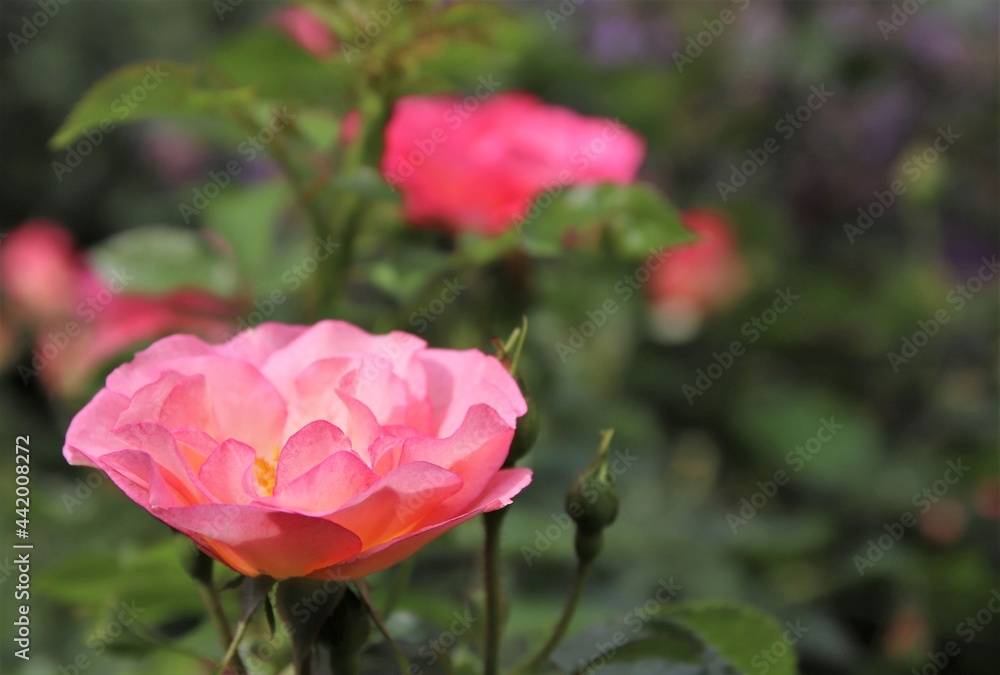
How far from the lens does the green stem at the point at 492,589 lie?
1.61 feet

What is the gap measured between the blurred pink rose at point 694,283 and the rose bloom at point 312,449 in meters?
0.99

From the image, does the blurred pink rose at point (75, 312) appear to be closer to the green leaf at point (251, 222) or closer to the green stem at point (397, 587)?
the green leaf at point (251, 222)

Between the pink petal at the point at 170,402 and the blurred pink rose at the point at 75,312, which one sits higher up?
the pink petal at the point at 170,402

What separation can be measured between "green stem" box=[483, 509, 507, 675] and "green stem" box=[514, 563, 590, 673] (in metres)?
0.03

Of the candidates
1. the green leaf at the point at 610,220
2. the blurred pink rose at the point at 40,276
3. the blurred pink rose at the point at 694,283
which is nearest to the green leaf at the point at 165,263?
the green leaf at the point at 610,220

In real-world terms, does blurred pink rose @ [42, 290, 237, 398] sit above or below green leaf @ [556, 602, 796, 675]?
below

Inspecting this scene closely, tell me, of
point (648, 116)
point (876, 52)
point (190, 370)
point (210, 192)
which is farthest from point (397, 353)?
point (876, 52)

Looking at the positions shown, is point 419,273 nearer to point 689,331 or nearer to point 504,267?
point 504,267

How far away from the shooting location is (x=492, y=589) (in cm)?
49

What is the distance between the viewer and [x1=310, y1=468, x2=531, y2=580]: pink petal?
1.25ft

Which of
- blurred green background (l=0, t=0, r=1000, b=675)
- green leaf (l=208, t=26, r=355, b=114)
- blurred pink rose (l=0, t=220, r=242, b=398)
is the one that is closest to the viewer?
green leaf (l=208, t=26, r=355, b=114)

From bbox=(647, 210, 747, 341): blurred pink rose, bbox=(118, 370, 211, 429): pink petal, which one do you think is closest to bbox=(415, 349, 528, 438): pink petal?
bbox=(118, 370, 211, 429): pink petal

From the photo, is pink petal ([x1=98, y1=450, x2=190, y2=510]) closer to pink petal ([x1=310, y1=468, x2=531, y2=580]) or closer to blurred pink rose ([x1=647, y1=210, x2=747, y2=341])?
pink petal ([x1=310, y1=468, x2=531, y2=580])

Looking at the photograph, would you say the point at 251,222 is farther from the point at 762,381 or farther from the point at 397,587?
the point at 762,381
